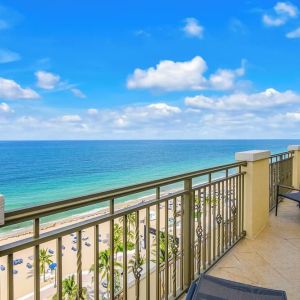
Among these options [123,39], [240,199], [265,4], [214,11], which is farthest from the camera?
[123,39]

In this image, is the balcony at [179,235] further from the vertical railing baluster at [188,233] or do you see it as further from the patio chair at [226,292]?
the patio chair at [226,292]

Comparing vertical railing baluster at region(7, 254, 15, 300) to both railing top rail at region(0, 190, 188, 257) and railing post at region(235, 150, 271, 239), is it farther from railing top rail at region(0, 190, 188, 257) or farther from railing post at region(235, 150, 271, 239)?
railing post at region(235, 150, 271, 239)

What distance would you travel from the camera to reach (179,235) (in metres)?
2.79

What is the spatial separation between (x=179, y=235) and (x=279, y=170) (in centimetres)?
361

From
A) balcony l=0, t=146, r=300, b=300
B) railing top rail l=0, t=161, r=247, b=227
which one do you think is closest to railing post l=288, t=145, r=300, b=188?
balcony l=0, t=146, r=300, b=300

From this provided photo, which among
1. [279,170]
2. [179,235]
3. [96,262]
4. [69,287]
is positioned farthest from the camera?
[279,170]

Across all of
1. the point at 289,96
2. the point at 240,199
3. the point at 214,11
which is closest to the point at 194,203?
the point at 240,199

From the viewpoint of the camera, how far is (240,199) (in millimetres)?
3648

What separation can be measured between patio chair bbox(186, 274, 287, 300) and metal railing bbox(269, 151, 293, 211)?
3.31 meters

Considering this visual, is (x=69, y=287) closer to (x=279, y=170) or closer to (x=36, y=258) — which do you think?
(x=36, y=258)

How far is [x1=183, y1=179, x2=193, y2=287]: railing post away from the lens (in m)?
2.49

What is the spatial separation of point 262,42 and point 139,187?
33.5m

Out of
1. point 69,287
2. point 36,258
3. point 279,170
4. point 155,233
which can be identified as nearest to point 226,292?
point 155,233

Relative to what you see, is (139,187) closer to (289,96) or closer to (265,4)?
(265,4)
